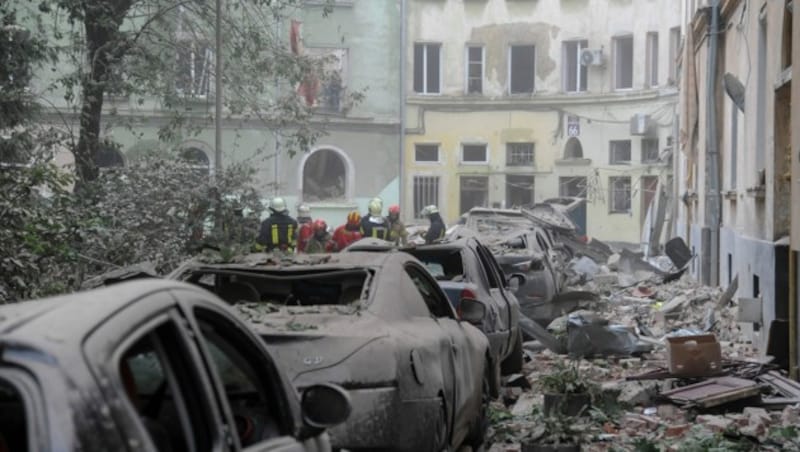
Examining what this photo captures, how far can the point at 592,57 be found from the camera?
132 ft

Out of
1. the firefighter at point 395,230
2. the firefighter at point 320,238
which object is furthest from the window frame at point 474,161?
the firefighter at point 320,238

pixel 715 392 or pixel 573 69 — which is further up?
pixel 573 69

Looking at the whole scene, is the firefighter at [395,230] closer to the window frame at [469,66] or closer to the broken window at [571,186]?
the broken window at [571,186]

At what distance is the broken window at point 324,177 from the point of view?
127ft

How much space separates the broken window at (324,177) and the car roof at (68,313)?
117 ft

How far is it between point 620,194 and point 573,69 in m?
4.96

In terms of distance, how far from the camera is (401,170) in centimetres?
3950

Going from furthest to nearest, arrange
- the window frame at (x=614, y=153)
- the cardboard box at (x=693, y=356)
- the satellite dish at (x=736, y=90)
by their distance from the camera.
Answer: the window frame at (x=614, y=153)
the satellite dish at (x=736, y=90)
the cardboard box at (x=693, y=356)

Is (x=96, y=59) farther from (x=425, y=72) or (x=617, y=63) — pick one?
(x=617, y=63)

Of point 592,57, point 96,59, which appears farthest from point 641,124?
point 96,59

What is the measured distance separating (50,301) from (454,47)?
39.4 meters

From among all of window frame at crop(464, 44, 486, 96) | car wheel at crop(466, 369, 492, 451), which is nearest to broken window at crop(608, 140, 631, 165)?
window frame at crop(464, 44, 486, 96)

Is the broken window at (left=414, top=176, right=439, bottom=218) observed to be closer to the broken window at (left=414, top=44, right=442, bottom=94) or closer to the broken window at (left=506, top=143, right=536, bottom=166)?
the broken window at (left=506, top=143, right=536, bottom=166)

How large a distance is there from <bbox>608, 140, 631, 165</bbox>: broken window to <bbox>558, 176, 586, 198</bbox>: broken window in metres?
1.23
